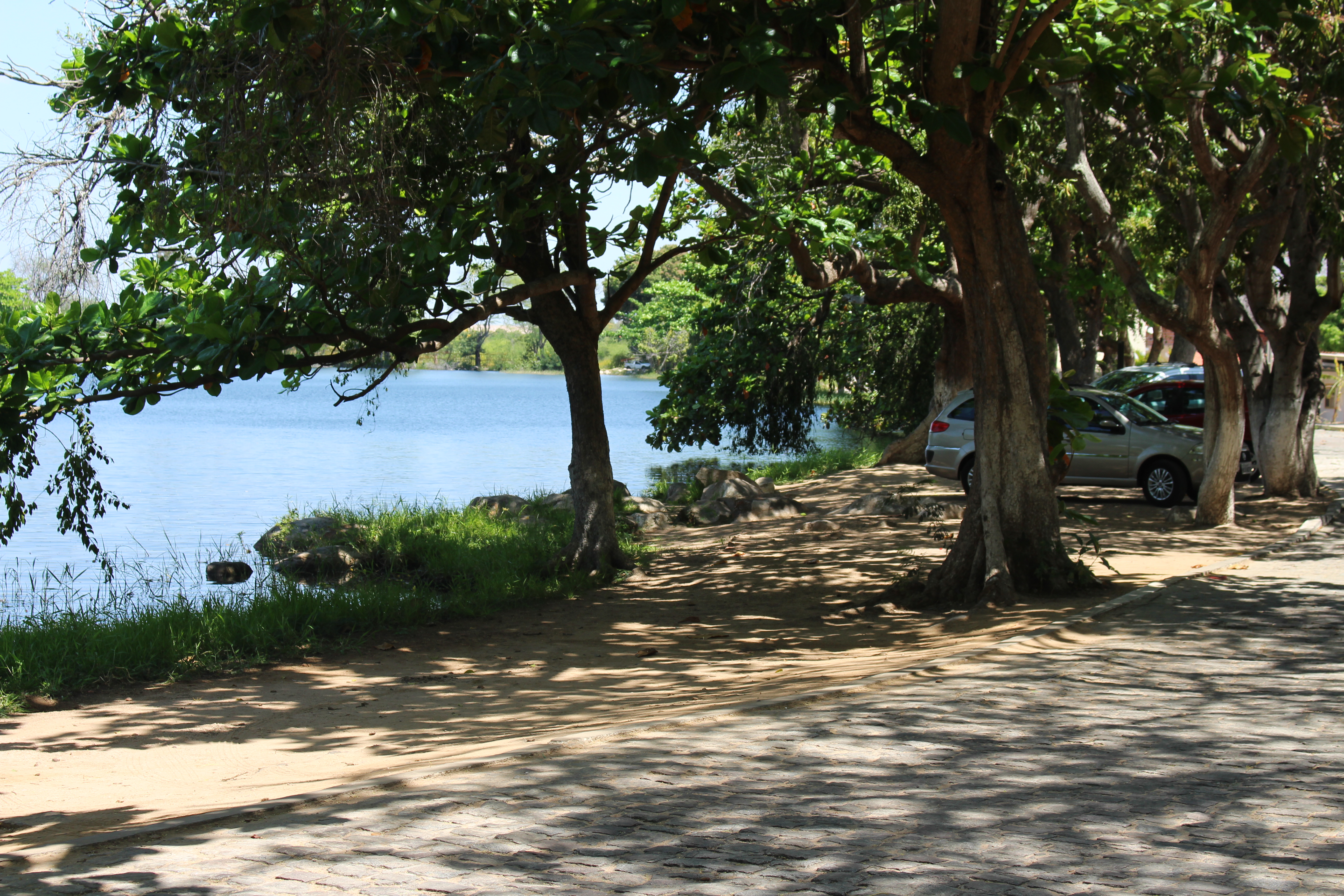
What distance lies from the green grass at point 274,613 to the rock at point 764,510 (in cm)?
270

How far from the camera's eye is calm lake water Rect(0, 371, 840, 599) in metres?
18.2

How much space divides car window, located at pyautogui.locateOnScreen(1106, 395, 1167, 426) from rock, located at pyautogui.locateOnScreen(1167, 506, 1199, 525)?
6.69 feet

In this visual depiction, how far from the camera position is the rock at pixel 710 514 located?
17312 mm

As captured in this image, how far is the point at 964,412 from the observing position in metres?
17.6

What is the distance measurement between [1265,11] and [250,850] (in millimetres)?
8278

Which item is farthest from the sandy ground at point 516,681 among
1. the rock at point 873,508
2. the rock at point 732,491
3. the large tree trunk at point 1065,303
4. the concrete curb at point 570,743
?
the large tree trunk at point 1065,303

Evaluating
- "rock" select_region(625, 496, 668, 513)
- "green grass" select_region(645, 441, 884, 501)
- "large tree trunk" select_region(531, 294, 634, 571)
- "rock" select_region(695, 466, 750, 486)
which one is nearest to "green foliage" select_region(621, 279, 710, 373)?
"green grass" select_region(645, 441, 884, 501)

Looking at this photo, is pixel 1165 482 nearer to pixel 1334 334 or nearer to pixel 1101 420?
pixel 1101 420

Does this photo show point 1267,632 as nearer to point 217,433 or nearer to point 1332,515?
point 1332,515

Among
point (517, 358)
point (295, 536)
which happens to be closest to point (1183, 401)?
point (295, 536)

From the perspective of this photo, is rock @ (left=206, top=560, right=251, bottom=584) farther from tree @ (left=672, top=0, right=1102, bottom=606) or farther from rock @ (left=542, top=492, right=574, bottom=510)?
tree @ (left=672, top=0, right=1102, bottom=606)

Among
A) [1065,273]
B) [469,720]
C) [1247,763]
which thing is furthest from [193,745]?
[1065,273]

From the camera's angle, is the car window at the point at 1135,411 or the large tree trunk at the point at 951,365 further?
the large tree trunk at the point at 951,365

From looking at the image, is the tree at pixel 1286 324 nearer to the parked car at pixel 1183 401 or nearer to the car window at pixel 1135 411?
the parked car at pixel 1183 401
